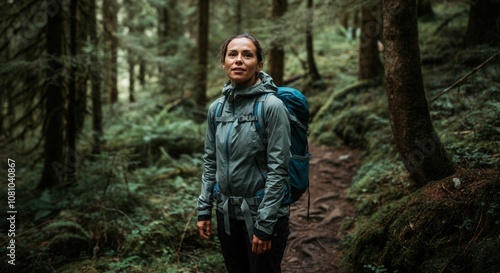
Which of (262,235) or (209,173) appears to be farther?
(209,173)

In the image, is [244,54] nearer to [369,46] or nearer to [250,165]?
[250,165]

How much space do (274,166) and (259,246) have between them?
0.67 m

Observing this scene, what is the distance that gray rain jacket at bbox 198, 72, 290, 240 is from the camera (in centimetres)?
264

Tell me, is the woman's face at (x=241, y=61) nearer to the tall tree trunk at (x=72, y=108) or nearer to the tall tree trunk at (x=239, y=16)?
the tall tree trunk at (x=72, y=108)

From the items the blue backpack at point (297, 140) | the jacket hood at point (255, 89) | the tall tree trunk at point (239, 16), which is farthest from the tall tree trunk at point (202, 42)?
the blue backpack at point (297, 140)

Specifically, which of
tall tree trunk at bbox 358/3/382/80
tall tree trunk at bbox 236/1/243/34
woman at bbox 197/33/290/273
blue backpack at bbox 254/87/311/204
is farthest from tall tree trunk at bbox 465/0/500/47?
tall tree trunk at bbox 236/1/243/34

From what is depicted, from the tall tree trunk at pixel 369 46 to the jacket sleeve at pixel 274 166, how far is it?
10.1m

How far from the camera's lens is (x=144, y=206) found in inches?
259

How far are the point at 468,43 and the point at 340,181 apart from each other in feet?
18.3

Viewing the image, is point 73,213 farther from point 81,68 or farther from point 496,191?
point 496,191

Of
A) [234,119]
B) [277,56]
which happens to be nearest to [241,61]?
[234,119]

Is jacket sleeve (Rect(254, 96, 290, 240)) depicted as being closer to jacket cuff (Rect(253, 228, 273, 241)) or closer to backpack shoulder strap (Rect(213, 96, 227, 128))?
jacket cuff (Rect(253, 228, 273, 241))

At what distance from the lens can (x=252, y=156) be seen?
109 inches

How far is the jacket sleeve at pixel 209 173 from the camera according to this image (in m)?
3.15
